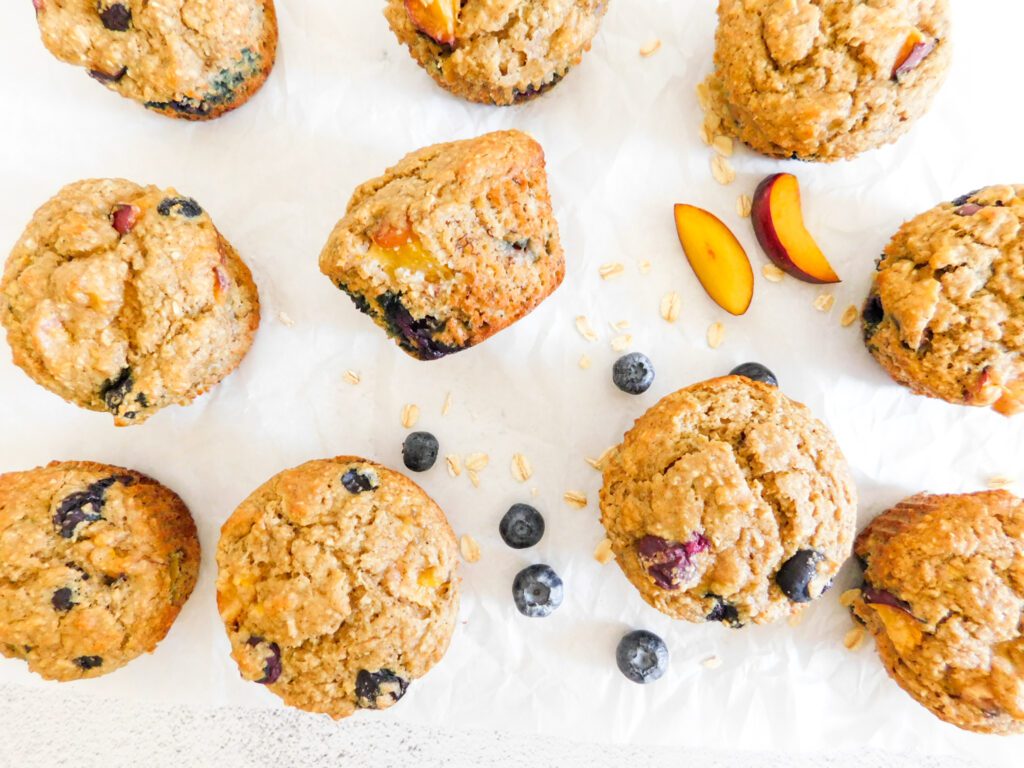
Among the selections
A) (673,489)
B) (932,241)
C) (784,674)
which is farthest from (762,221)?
(784,674)

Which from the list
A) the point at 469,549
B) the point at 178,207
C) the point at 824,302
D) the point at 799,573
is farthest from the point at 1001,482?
the point at 178,207

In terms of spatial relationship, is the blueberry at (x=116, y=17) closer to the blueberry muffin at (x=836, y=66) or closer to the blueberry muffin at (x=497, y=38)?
the blueberry muffin at (x=497, y=38)

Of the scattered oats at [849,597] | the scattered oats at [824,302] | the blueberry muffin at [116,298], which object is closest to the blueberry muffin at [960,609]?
the scattered oats at [849,597]

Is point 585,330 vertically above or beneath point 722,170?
beneath

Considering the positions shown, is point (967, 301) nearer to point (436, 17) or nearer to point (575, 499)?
point (575, 499)

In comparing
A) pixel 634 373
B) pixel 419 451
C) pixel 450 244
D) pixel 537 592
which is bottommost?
pixel 537 592

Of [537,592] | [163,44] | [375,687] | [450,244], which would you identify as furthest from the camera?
[537,592]
